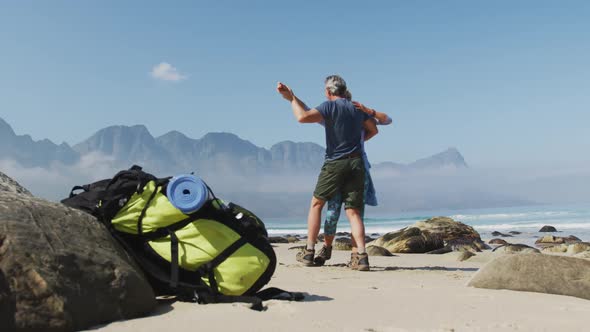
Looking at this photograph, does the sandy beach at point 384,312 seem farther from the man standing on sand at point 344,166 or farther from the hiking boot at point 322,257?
the hiking boot at point 322,257

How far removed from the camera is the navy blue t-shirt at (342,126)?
666cm

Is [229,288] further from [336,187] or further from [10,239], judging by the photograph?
[336,187]

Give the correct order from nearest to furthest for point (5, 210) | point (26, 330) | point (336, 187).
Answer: point (26, 330) → point (5, 210) → point (336, 187)

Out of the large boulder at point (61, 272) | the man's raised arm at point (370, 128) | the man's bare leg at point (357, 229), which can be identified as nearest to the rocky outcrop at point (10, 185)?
the large boulder at point (61, 272)

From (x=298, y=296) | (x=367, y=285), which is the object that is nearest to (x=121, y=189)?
(x=298, y=296)

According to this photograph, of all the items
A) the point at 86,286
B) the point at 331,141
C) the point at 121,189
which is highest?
the point at 331,141

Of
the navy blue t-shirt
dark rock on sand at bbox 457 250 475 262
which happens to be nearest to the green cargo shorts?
the navy blue t-shirt

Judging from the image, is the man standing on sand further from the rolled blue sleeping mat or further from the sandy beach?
the rolled blue sleeping mat

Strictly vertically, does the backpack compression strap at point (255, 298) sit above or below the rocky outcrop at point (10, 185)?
below

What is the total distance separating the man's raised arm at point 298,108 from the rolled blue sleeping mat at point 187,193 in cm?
248

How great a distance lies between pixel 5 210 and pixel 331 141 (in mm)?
4141

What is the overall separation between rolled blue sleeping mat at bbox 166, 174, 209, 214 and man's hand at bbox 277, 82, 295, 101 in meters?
2.46

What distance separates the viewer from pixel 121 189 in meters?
3.86

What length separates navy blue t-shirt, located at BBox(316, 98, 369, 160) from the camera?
666 centimetres
